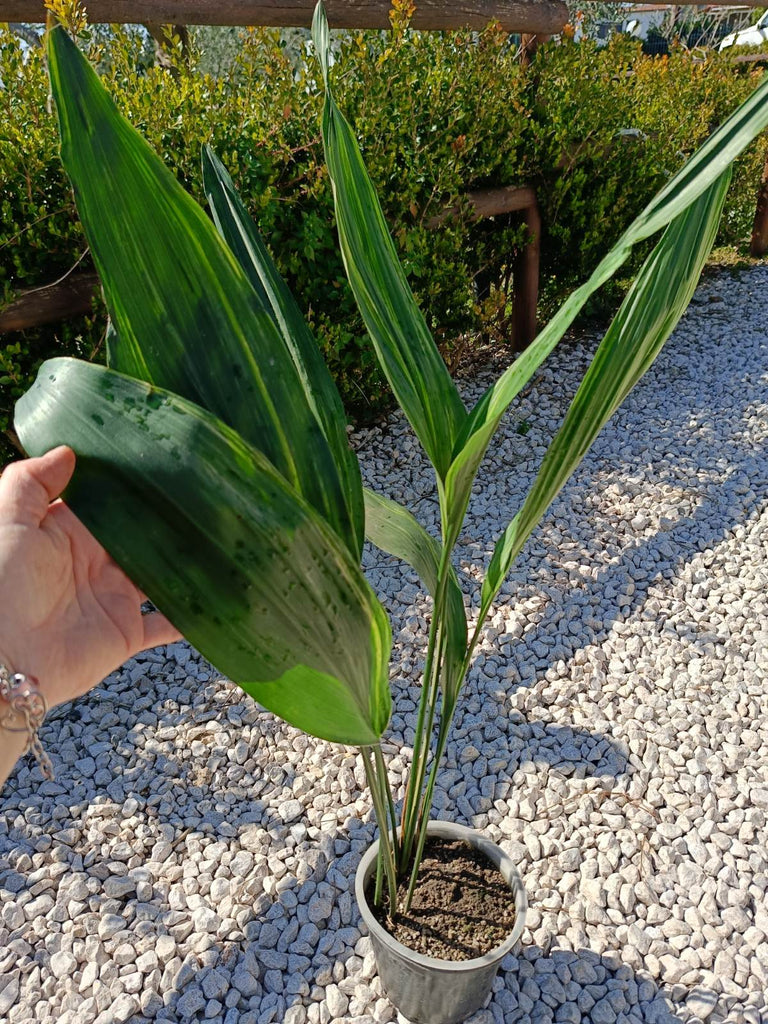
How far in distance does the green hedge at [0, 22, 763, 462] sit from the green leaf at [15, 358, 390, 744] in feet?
5.82

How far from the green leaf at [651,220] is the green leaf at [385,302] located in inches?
4.7

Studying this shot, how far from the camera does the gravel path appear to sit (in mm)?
1469

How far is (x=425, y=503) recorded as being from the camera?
283cm

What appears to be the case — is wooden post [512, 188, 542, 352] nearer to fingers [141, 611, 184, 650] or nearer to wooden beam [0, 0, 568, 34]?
wooden beam [0, 0, 568, 34]

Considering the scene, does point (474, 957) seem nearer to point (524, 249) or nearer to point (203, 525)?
point (203, 525)

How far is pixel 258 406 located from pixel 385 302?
9.9 inches

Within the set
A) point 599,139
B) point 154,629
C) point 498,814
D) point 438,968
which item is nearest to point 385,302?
point 154,629

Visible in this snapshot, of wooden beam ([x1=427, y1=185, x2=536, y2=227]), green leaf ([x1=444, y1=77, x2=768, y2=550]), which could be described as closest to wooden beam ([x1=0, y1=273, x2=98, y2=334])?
wooden beam ([x1=427, y1=185, x2=536, y2=227])

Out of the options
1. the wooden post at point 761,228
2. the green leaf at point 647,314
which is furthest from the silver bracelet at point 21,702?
the wooden post at point 761,228

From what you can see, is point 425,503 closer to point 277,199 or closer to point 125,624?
point 277,199

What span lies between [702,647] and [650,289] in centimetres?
173

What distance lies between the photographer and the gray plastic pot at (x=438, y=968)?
123 cm

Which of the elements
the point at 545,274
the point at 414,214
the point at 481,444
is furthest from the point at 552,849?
the point at 545,274

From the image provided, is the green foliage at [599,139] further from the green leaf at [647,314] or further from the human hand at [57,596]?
the human hand at [57,596]
